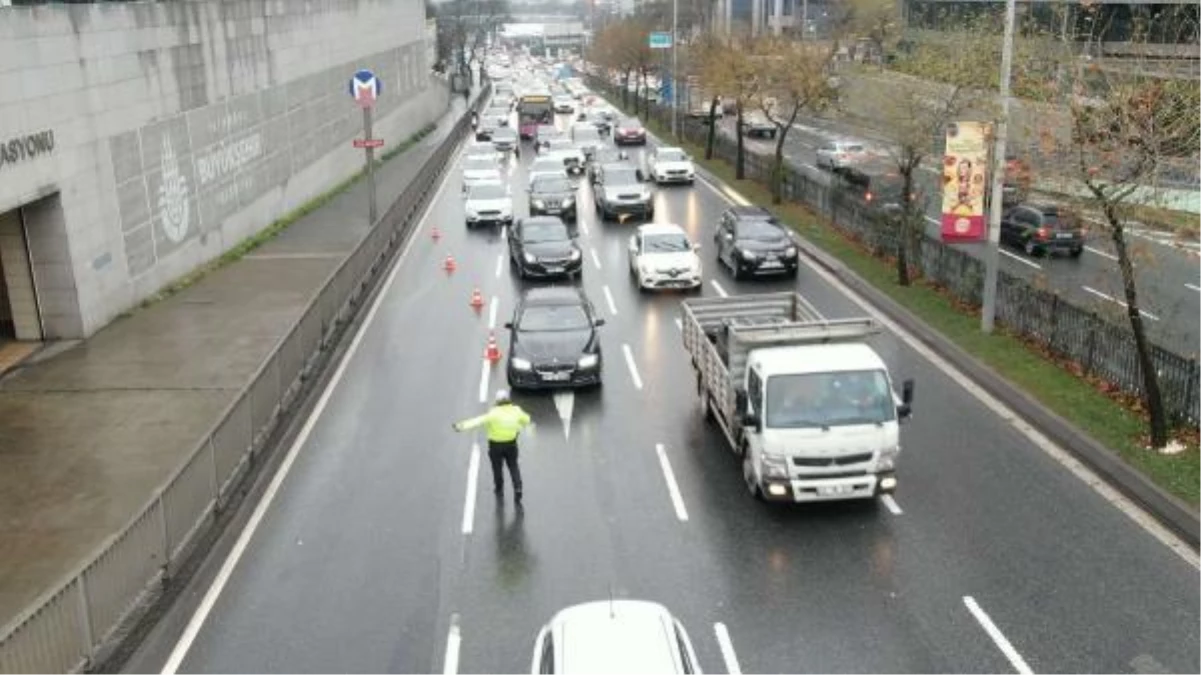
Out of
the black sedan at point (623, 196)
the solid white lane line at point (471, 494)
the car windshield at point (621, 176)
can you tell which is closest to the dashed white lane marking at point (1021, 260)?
the black sedan at point (623, 196)

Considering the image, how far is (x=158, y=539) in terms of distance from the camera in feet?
39.1

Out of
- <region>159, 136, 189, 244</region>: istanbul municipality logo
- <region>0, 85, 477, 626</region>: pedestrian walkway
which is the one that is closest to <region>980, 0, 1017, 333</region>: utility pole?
<region>0, 85, 477, 626</region>: pedestrian walkway

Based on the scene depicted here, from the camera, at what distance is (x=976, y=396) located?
1875 centimetres

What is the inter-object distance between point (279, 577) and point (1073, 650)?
856 cm

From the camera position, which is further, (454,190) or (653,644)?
(454,190)

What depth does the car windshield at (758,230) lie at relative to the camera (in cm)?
2912

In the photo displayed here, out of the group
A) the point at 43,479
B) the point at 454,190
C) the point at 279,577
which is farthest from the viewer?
the point at 454,190

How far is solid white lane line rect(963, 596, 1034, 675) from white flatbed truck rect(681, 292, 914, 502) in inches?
88.5

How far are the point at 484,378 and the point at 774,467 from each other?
829 centimetres

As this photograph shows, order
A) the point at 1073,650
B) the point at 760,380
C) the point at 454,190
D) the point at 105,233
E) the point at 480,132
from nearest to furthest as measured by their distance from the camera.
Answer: the point at 1073,650, the point at 760,380, the point at 105,233, the point at 454,190, the point at 480,132

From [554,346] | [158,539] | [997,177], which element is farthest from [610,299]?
[158,539]

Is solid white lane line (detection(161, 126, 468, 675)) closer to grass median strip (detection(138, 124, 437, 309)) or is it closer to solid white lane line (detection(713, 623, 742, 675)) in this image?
grass median strip (detection(138, 124, 437, 309))

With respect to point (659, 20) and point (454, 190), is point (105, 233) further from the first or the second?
point (659, 20)

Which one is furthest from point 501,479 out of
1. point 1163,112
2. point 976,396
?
point 1163,112
